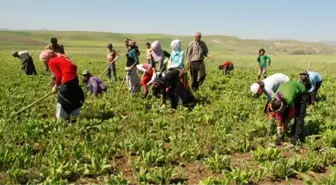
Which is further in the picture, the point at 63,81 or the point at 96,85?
the point at 96,85

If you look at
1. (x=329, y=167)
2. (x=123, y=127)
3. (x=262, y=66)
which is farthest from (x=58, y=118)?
(x=262, y=66)

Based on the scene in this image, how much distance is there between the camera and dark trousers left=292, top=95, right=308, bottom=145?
26.0 ft

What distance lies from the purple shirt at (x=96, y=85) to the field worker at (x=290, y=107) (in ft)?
21.2

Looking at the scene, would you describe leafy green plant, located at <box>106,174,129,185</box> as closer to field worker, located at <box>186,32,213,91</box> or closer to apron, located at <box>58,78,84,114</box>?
apron, located at <box>58,78,84,114</box>

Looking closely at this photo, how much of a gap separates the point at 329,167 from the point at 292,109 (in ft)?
5.07

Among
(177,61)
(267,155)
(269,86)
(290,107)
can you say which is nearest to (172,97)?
(177,61)

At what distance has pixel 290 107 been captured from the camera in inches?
308

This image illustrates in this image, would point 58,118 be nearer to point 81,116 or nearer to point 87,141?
point 81,116

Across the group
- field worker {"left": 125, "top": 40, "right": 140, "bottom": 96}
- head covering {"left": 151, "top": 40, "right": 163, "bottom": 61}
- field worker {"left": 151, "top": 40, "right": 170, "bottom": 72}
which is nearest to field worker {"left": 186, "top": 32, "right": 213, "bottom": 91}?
field worker {"left": 151, "top": 40, "right": 170, "bottom": 72}

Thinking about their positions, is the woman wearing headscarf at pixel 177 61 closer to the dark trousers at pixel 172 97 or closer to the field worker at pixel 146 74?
the dark trousers at pixel 172 97

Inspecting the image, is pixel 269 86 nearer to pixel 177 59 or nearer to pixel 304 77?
pixel 304 77

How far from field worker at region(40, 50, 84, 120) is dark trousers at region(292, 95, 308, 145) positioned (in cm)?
476

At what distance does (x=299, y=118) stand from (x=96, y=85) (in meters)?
6.84

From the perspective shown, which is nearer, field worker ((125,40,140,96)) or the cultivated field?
the cultivated field
